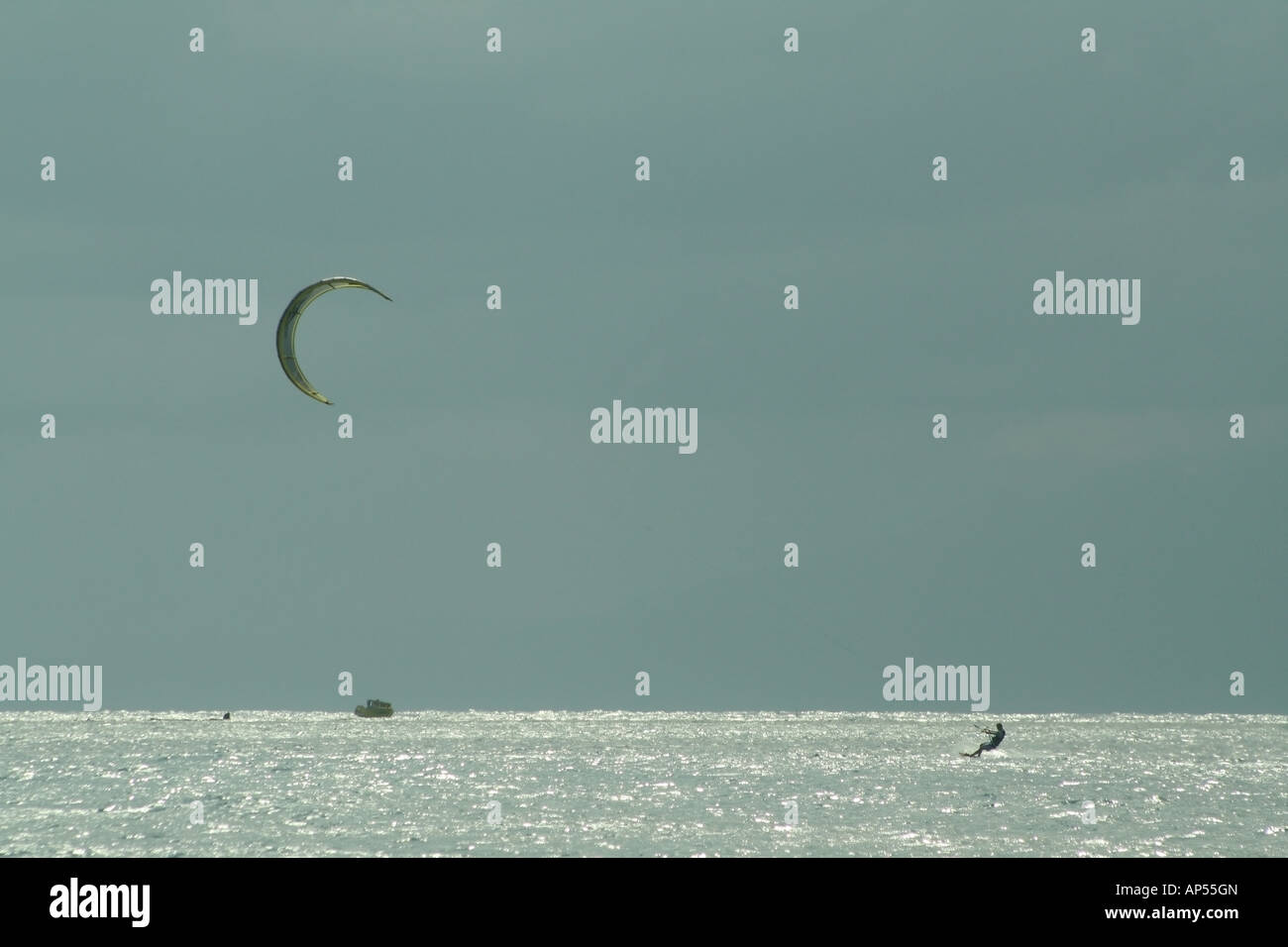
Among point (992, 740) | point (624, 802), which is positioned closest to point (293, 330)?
point (624, 802)

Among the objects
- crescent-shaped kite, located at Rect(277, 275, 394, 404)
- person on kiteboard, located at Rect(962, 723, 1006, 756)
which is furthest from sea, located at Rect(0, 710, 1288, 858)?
crescent-shaped kite, located at Rect(277, 275, 394, 404)

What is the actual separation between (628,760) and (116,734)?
88.1 metres

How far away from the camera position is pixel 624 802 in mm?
69000

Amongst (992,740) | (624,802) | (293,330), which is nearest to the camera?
(293,330)

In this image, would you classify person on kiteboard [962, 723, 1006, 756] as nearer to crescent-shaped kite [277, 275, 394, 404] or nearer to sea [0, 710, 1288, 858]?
sea [0, 710, 1288, 858]

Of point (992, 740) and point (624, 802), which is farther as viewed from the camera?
point (992, 740)

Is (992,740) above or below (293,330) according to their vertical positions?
below

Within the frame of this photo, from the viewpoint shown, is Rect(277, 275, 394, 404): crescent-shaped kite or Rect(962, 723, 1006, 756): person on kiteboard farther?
Rect(962, 723, 1006, 756): person on kiteboard

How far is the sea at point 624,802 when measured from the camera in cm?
5088

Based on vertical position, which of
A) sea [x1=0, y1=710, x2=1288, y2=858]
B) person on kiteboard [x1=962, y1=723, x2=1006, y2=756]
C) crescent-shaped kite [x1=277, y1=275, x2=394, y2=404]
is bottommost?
person on kiteboard [x1=962, y1=723, x2=1006, y2=756]

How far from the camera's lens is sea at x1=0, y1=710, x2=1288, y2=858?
5088 cm

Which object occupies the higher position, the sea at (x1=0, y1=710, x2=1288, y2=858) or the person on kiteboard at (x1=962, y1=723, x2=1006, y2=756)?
the sea at (x1=0, y1=710, x2=1288, y2=858)

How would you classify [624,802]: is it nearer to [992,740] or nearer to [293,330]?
[293,330]
